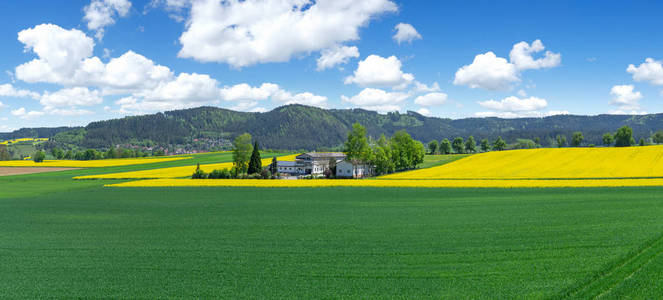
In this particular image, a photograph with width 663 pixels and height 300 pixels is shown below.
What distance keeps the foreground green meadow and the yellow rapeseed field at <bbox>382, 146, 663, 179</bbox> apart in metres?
26.2

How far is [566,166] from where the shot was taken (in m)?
68.5

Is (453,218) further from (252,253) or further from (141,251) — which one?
(141,251)

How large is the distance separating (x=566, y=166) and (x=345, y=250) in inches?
2588

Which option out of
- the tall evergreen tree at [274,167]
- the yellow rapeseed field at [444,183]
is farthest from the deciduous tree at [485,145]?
the yellow rapeseed field at [444,183]

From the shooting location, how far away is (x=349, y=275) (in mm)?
15547

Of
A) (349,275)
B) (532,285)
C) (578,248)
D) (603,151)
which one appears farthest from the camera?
(603,151)

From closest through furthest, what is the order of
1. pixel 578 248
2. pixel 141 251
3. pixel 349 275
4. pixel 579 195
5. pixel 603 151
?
pixel 349 275, pixel 578 248, pixel 141 251, pixel 579 195, pixel 603 151

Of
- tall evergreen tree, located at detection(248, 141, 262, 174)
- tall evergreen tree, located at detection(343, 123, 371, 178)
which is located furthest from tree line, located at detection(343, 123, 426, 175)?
tall evergreen tree, located at detection(248, 141, 262, 174)

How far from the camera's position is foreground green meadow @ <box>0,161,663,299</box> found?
14.3 meters

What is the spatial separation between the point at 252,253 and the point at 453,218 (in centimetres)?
1562

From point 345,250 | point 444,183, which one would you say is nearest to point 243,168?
point 444,183

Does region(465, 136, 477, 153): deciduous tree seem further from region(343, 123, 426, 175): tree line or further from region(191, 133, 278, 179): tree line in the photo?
region(191, 133, 278, 179): tree line

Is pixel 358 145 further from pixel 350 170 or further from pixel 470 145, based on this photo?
pixel 470 145

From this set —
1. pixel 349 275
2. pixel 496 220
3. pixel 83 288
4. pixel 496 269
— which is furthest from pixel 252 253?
pixel 496 220
